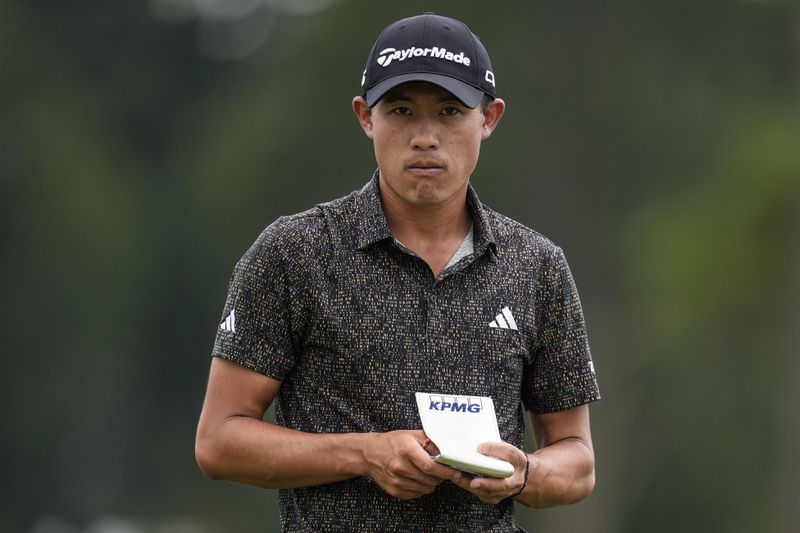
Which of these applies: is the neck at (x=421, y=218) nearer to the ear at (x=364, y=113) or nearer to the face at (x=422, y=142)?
the face at (x=422, y=142)

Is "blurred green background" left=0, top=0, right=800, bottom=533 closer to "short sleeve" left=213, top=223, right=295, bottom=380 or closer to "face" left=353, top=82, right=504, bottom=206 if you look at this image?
"face" left=353, top=82, right=504, bottom=206

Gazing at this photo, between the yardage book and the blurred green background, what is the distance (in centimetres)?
2075

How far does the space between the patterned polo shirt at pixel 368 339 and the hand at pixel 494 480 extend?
0.24 m

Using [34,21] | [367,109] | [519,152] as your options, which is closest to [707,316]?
[519,152]

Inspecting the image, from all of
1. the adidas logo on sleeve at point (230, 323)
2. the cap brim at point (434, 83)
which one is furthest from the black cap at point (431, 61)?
the adidas logo on sleeve at point (230, 323)

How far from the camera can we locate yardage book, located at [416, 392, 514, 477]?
486 centimetres

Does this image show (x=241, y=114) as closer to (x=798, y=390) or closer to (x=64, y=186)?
(x=64, y=186)

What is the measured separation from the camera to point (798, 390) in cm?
2278

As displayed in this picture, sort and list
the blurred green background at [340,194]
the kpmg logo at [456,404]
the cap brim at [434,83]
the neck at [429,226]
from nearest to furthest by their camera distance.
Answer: the kpmg logo at [456,404]
the cap brim at [434,83]
the neck at [429,226]
the blurred green background at [340,194]

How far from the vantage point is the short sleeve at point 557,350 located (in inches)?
214

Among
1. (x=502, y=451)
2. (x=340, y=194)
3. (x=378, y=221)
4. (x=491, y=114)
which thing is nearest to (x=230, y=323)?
(x=378, y=221)

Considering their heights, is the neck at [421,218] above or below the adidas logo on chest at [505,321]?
above

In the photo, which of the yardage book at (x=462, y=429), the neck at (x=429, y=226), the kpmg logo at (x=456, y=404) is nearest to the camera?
the yardage book at (x=462, y=429)

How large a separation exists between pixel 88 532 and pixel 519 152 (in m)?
8.19
